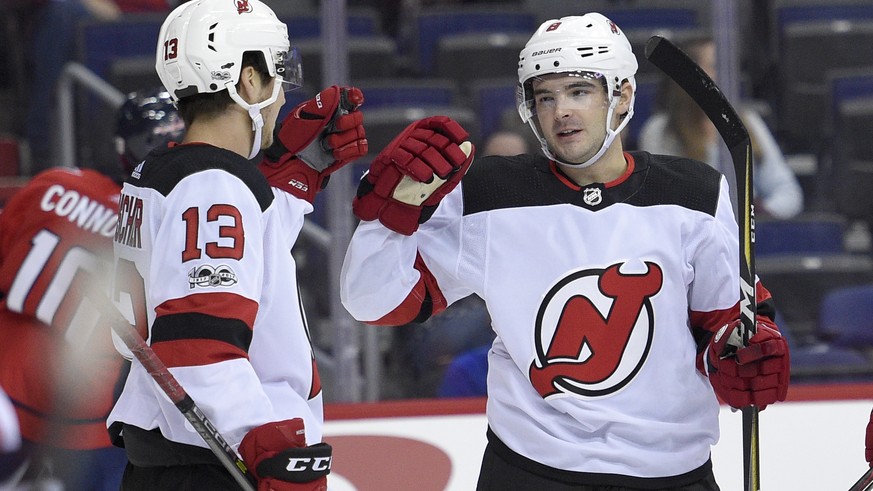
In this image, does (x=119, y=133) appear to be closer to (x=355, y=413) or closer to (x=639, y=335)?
(x=355, y=413)

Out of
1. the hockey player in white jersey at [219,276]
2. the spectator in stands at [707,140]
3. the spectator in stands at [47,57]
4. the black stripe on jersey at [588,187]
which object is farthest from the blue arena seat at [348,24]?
the hockey player in white jersey at [219,276]

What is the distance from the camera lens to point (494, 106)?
12.6ft

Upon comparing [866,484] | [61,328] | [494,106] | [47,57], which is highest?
[47,57]

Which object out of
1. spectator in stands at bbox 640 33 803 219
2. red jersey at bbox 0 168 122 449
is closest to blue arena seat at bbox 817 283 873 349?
spectator in stands at bbox 640 33 803 219

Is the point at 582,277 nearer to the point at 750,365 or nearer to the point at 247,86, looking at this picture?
the point at 750,365

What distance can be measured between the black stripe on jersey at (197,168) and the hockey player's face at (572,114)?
1.53 ft

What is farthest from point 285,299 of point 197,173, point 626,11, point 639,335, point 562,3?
point 626,11

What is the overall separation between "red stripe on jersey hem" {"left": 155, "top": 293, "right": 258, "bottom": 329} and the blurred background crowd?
1467 mm

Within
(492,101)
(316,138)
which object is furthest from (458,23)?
(316,138)

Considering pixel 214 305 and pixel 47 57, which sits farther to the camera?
pixel 47 57

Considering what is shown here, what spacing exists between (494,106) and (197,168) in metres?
2.10

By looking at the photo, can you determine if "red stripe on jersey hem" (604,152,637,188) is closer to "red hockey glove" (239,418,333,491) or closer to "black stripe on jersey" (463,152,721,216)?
"black stripe on jersey" (463,152,721,216)

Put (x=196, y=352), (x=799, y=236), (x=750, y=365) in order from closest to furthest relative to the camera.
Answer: (x=196, y=352) < (x=750, y=365) < (x=799, y=236)

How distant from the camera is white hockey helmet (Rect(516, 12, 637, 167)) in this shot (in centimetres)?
205
